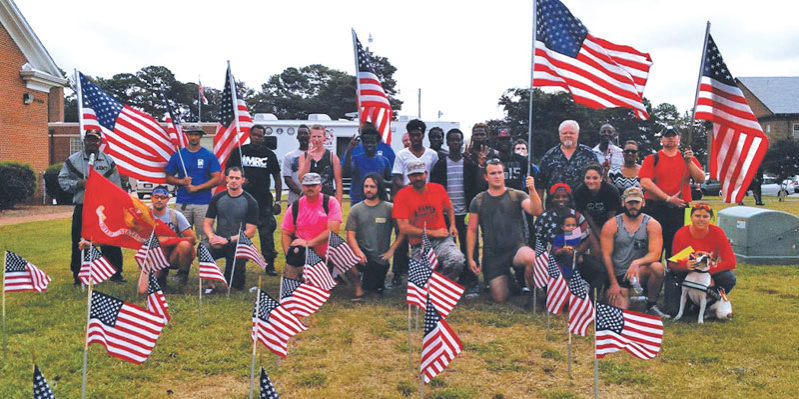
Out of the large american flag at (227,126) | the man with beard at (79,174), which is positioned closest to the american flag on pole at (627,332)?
the large american flag at (227,126)

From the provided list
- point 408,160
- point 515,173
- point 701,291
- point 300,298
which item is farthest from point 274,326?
point 515,173

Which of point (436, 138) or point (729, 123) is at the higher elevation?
point (729, 123)

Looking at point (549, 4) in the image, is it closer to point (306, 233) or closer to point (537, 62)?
point (537, 62)

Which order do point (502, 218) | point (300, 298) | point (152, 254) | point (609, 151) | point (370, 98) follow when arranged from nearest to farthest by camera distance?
point (300, 298), point (152, 254), point (502, 218), point (370, 98), point (609, 151)

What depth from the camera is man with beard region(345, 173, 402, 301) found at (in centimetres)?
752

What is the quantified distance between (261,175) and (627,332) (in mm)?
6006

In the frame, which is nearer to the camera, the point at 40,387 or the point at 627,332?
the point at 40,387

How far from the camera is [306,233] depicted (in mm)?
7520

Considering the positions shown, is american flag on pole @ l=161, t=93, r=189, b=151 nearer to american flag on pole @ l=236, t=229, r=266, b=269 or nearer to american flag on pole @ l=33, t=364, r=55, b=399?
american flag on pole @ l=236, t=229, r=266, b=269

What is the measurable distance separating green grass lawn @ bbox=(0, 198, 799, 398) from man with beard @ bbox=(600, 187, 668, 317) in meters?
0.50

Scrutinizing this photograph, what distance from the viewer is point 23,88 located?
74.8 ft

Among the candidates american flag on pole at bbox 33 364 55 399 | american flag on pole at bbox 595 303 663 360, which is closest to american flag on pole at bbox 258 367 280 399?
american flag on pole at bbox 33 364 55 399

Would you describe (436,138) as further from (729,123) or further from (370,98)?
(729,123)

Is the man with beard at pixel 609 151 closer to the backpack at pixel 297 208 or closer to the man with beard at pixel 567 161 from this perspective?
the man with beard at pixel 567 161
